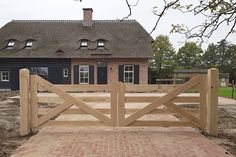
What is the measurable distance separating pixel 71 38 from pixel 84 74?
4220 mm

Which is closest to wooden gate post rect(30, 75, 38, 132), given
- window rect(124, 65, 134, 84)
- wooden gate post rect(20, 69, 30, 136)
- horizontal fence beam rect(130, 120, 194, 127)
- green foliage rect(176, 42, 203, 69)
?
wooden gate post rect(20, 69, 30, 136)

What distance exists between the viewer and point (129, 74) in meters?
40.5

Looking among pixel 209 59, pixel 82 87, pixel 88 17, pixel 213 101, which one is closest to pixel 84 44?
pixel 88 17

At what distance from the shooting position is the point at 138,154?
7.41 m

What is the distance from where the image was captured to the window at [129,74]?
4016cm

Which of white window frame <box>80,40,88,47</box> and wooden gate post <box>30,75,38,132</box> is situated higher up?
white window frame <box>80,40,88,47</box>

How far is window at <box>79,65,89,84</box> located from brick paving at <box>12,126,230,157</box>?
29.5 metres

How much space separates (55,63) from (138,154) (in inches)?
1332

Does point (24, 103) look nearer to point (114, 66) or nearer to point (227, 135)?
point (227, 135)

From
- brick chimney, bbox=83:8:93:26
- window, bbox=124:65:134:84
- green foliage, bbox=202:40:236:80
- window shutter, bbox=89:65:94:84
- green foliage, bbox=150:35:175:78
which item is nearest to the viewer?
window shutter, bbox=89:65:94:84

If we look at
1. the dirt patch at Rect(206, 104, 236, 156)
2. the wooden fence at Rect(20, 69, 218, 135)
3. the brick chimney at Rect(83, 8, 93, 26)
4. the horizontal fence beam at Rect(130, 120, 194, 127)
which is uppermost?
the brick chimney at Rect(83, 8, 93, 26)

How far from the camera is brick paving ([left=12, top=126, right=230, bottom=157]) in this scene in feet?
24.7

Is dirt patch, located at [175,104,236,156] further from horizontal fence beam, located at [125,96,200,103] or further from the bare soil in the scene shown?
horizontal fence beam, located at [125,96,200,103]

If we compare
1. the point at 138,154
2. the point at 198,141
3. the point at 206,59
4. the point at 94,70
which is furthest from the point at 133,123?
the point at 206,59
